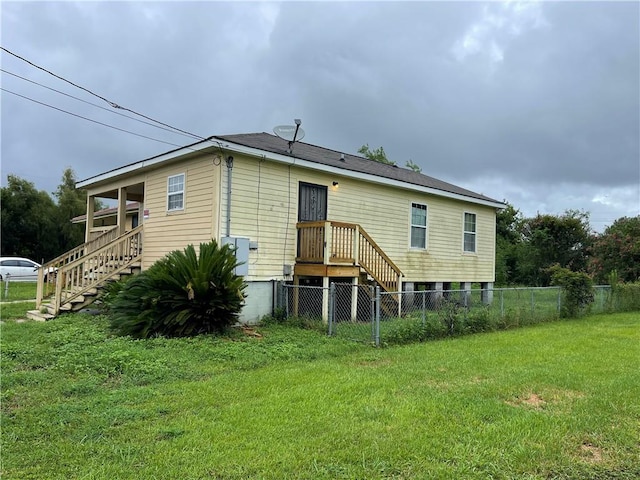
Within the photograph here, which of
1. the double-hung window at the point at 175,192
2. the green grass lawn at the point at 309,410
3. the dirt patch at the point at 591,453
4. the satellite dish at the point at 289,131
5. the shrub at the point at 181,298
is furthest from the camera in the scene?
the satellite dish at the point at 289,131

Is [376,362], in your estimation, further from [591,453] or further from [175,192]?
[175,192]

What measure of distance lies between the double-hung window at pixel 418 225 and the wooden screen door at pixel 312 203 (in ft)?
12.0

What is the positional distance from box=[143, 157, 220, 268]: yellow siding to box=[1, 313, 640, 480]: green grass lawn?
3.22 meters

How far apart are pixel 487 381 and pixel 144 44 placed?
10.0 metres

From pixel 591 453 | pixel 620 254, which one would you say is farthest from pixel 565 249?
pixel 591 453

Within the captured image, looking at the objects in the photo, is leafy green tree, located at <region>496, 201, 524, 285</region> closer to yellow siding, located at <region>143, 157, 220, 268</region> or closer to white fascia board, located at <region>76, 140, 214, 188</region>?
yellow siding, located at <region>143, 157, 220, 268</region>

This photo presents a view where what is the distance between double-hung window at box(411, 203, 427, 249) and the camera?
14.1 meters

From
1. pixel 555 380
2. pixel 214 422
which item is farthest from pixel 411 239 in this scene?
pixel 214 422

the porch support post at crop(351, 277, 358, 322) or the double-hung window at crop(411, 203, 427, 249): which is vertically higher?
the double-hung window at crop(411, 203, 427, 249)

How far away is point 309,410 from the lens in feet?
14.2

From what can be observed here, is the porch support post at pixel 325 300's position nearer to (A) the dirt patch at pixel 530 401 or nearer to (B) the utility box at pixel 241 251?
(B) the utility box at pixel 241 251

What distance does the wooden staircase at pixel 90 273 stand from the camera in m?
10.4

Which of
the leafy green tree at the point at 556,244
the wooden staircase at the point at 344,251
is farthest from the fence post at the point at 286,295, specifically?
the leafy green tree at the point at 556,244

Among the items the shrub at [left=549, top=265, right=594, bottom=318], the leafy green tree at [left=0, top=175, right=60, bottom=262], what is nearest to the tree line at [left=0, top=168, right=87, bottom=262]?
the leafy green tree at [left=0, top=175, right=60, bottom=262]
